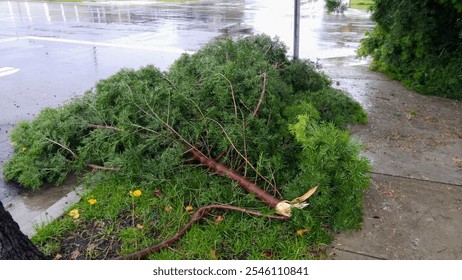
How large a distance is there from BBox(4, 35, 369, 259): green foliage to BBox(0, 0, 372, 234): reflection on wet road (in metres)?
0.60

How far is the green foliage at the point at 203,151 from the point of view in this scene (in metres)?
3.04

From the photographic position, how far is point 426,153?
4.42 m

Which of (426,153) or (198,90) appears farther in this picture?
(426,153)

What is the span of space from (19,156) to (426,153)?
4400 millimetres

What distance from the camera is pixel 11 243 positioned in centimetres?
234

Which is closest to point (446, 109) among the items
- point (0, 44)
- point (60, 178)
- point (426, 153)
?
point (426, 153)

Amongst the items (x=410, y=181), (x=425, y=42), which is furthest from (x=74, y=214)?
(x=425, y=42)

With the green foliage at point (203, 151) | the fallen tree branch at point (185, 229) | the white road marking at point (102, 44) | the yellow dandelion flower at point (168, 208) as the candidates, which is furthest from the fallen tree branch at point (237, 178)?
the white road marking at point (102, 44)

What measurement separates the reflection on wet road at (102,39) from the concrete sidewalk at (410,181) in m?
2.86

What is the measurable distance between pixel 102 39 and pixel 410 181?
10.2 m

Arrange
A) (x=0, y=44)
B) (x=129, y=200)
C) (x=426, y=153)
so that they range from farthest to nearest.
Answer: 1. (x=0, y=44)
2. (x=426, y=153)
3. (x=129, y=200)

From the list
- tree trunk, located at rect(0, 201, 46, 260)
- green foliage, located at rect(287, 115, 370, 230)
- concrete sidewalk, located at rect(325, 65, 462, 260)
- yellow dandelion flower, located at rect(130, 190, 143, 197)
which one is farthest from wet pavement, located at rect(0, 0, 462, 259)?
tree trunk, located at rect(0, 201, 46, 260)

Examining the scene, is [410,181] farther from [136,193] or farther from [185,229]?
[136,193]
